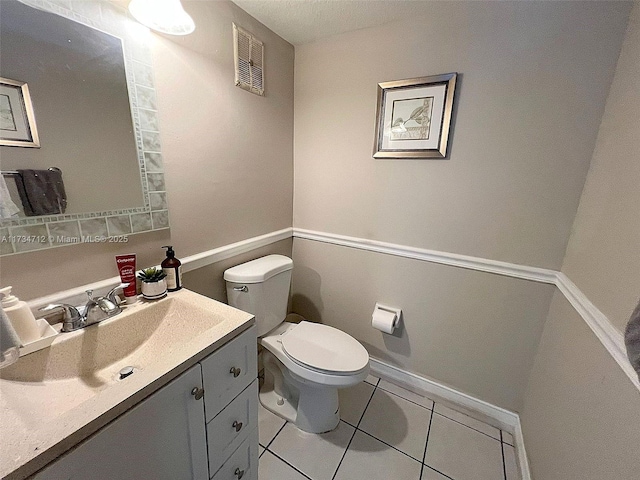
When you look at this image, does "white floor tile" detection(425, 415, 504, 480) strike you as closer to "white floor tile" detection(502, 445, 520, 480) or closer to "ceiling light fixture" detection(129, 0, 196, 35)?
"white floor tile" detection(502, 445, 520, 480)

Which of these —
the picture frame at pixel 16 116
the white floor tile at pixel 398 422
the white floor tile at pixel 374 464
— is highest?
the picture frame at pixel 16 116

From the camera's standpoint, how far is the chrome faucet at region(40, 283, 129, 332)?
802mm

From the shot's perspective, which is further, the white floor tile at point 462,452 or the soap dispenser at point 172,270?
the white floor tile at point 462,452

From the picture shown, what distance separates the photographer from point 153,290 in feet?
3.24

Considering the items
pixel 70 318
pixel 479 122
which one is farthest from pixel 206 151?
pixel 479 122

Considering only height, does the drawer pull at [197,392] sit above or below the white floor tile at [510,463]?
above

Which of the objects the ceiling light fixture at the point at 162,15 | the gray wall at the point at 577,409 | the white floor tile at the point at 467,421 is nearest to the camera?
the gray wall at the point at 577,409

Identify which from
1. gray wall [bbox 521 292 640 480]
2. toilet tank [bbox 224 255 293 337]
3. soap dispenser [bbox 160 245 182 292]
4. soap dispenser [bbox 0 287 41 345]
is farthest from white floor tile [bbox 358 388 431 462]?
soap dispenser [bbox 0 287 41 345]

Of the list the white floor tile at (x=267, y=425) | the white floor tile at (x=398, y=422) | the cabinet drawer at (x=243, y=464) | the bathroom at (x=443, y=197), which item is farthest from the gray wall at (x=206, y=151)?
the white floor tile at (x=398, y=422)

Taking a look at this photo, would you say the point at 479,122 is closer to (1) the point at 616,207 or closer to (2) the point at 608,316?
(1) the point at 616,207

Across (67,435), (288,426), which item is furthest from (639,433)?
(288,426)

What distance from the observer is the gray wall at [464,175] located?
3.47 ft

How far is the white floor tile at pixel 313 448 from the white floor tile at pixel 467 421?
1.83 feet

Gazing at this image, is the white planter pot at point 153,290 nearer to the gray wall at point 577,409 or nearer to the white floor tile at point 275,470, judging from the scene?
the white floor tile at point 275,470
